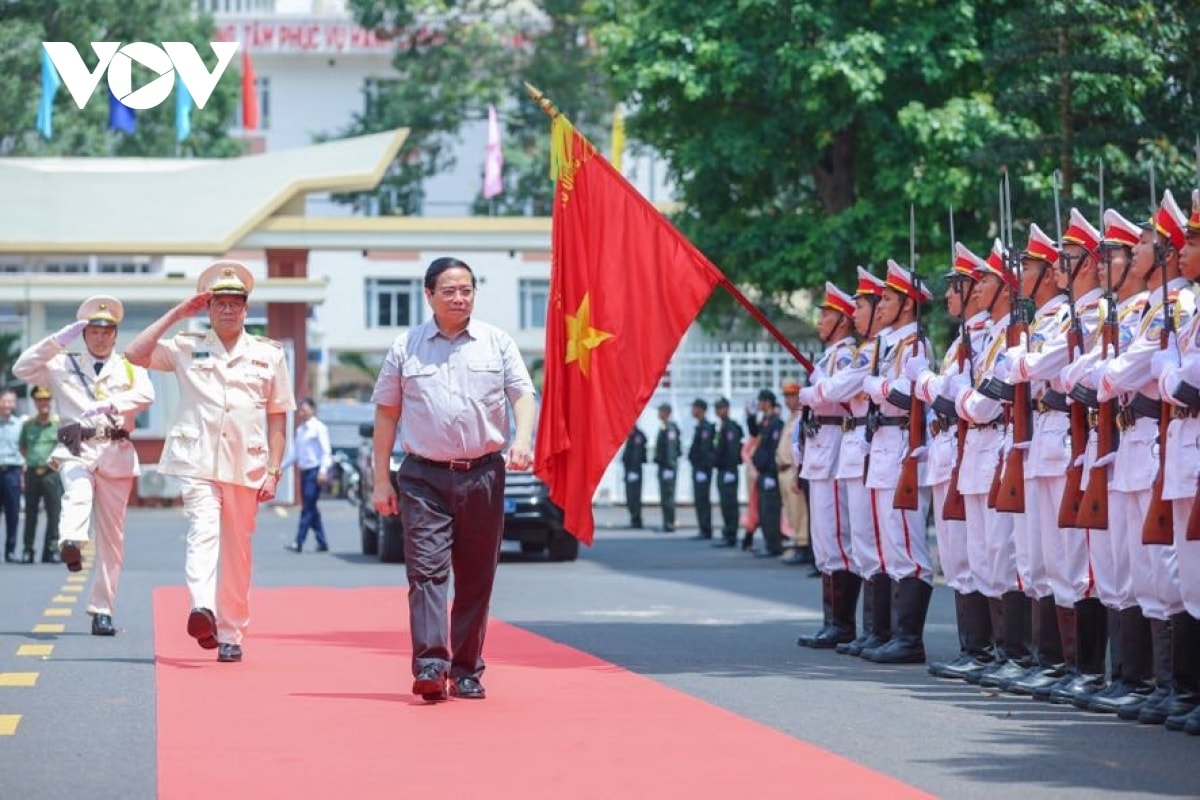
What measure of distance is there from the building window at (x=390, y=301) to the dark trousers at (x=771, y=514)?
172 feet

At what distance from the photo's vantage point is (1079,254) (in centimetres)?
1091

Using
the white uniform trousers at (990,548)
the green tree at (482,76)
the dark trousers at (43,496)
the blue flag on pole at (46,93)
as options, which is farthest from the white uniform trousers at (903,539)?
the green tree at (482,76)

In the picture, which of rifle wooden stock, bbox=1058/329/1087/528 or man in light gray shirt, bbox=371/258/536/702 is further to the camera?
man in light gray shirt, bbox=371/258/536/702

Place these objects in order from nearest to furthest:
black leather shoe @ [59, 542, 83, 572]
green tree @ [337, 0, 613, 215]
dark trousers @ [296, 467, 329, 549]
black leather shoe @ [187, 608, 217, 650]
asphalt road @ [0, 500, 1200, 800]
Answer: asphalt road @ [0, 500, 1200, 800] < black leather shoe @ [187, 608, 217, 650] < black leather shoe @ [59, 542, 83, 572] < dark trousers @ [296, 467, 329, 549] < green tree @ [337, 0, 613, 215]

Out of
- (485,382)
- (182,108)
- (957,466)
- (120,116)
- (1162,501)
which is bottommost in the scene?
(1162,501)

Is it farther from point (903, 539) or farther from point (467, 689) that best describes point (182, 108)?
point (467, 689)

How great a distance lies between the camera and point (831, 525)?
44.4 ft

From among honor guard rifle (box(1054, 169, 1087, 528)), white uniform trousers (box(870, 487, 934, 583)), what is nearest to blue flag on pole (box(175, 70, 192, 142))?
white uniform trousers (box(870, 487, 934, 583))

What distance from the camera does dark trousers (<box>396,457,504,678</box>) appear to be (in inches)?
423

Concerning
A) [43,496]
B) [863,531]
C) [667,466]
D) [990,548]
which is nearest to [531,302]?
[667,466]

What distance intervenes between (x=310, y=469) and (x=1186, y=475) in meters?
19.0

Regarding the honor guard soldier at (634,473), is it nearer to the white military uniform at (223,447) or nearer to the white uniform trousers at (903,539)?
the white uniform trousers at (903,539)

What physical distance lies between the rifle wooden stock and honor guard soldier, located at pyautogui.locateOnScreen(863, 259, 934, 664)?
1982 mm

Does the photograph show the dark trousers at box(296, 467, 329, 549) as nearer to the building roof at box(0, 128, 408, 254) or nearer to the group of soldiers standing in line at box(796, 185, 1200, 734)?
the group of soldiers standing in line at box(796, 185, 1200, 734)
